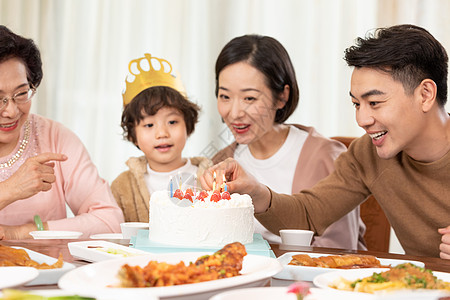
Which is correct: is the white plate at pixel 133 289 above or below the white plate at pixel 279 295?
above

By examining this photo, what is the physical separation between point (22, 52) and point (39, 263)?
1.24m

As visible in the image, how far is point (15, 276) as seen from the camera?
2.74 ft

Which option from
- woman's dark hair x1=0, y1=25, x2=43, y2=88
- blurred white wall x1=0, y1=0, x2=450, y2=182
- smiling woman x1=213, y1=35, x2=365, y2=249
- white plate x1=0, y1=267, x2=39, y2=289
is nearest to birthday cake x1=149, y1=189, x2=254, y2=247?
white plate x1=0, y1=267, x2=39, y2=289

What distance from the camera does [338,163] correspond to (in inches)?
88.9

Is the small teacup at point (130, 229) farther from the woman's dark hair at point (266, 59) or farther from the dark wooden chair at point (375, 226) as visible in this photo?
the dark wooden chair at point (375, 226)

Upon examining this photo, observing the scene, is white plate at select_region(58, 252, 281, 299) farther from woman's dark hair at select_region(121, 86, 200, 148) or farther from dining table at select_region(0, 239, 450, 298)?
woman's dark hair at select_region(121, 86, 200, 148)

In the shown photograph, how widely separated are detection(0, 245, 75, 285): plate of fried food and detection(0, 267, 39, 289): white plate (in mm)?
45

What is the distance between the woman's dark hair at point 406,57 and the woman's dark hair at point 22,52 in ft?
3.96

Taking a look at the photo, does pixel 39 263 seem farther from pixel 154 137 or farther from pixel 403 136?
pixel 154 137

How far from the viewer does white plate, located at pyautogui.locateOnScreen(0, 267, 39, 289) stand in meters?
0.79

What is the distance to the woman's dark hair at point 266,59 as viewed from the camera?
2652mm

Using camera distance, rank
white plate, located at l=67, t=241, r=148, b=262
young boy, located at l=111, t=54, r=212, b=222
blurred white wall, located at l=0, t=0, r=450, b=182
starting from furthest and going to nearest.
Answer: blurred white wall, located at l=0, t=0, r=450, b=182 < young boy, located at l=111, t=54, r=212, b=222 < white plate, located at l=67, t=241, r=148, b=262

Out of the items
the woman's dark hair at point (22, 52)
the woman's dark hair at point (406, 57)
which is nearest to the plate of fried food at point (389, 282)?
the woman's dark hair at point (406, 57)

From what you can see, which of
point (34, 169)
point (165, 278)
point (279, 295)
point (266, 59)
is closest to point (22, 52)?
point (34, 169)
